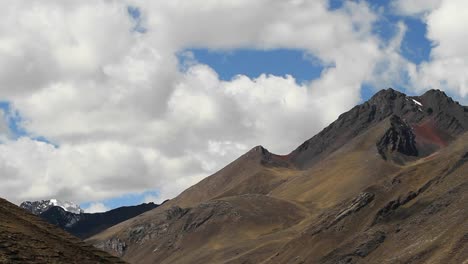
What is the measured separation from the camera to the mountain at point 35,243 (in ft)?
149

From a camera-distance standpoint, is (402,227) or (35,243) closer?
(35,243)

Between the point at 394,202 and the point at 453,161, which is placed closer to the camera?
the point at 394,202

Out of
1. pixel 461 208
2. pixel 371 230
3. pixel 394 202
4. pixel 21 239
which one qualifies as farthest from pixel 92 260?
pixel 394 202

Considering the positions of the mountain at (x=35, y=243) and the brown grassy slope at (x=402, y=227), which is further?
the brown grassy slope at (x=402, y=227)

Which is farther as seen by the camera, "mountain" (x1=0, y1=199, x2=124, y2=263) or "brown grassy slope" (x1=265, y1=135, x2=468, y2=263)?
"brown grassy slope" (x1=265, y1=135, x2=468, y2=263)

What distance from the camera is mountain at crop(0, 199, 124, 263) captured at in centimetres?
4542

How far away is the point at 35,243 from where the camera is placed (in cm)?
4834

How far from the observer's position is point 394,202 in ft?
598

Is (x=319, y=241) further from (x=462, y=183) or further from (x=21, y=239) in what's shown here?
(x=21, y=239)

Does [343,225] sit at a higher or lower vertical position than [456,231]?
higher

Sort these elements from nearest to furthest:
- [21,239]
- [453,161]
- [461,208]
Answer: [21,239], [461,208], [453,161]

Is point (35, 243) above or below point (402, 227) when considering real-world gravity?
above

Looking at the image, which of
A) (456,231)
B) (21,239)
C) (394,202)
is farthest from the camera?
(394,202)

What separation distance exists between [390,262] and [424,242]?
323 inches
